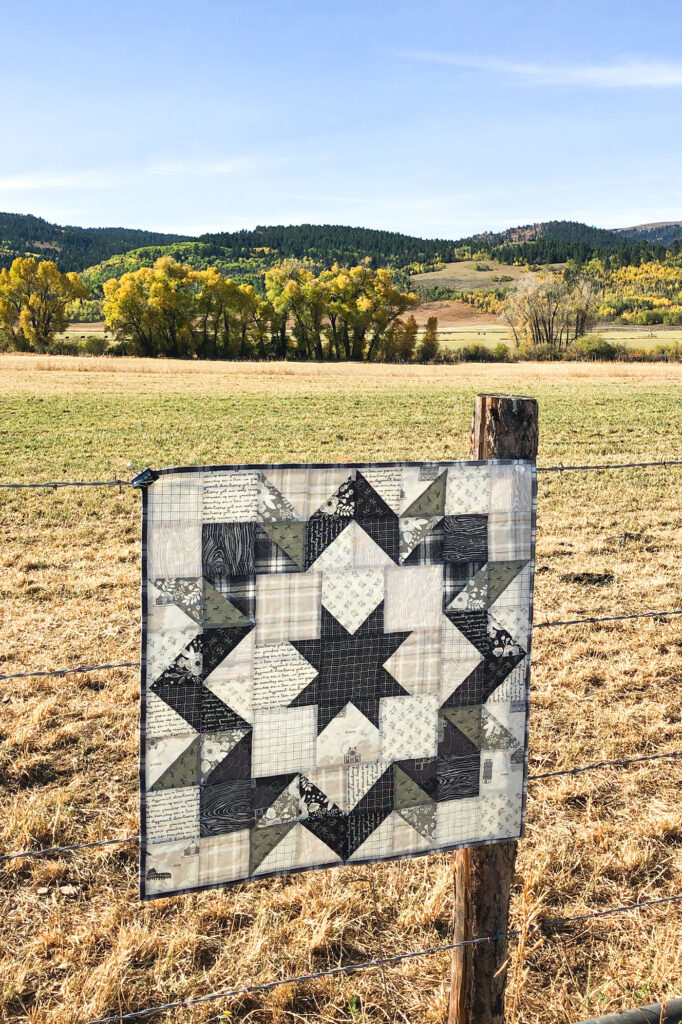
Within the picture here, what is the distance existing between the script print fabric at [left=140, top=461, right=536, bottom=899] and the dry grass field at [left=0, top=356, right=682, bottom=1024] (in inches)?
39.9

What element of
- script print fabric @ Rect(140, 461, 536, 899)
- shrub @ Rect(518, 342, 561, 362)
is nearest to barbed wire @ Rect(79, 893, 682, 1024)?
script print fabric @ Rect(140, 461, 536, 899)

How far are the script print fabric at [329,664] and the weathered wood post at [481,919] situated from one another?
0.10 metres

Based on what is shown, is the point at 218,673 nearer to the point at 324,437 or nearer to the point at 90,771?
the point at 90,771

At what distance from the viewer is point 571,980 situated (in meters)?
3.09

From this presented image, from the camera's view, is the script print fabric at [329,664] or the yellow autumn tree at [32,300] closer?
the script print fabric at [329,664]

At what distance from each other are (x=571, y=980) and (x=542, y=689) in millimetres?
2812

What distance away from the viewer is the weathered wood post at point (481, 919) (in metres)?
2.53

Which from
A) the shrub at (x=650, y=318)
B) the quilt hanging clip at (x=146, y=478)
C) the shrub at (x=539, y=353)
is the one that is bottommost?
the quilt hanging clip at (x=146, y=478)

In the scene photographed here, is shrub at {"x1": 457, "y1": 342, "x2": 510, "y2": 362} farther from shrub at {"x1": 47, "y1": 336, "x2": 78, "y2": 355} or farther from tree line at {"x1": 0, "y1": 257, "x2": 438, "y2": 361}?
shrub at {"x1": 47, "y1": 336, "x2": 78, "y2": 355}

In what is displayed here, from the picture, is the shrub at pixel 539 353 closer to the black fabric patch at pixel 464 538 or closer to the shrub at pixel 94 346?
the shrub at pixel 94 346

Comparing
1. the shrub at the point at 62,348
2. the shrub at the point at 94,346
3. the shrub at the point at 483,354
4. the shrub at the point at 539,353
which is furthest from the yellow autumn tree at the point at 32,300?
the shrub at the point at 539,353

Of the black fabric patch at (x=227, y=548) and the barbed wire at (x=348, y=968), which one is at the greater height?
the black fabric patch at (x=227, y=548)

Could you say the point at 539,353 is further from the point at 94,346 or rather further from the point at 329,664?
the point at 329,664

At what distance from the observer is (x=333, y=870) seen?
12.2 ft
